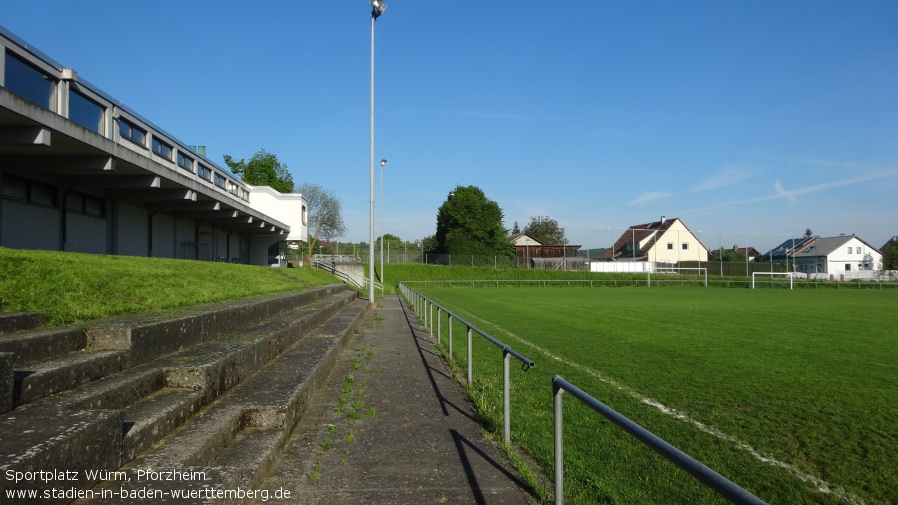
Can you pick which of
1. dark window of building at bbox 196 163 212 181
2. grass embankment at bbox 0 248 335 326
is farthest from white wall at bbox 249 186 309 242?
grass embankment at bbox 0 248 335 326

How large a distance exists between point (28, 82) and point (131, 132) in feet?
25.5

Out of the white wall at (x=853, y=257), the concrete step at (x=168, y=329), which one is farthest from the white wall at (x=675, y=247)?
the concrete step at (x=168, y=329)

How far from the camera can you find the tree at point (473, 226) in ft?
237

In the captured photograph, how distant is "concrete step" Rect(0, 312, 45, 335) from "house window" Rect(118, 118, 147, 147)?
A: 61.1 ft

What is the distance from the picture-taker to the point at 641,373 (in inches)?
342

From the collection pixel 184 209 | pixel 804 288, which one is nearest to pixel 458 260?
pixel 804 288

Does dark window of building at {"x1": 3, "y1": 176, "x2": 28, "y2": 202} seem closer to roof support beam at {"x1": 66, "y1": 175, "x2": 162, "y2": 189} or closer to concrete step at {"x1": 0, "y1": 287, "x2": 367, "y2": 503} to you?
roof support beam at {"x1": 66, "y1": 175, "x2": 162, "y2": 189}

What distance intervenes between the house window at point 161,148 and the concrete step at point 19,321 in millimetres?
22356

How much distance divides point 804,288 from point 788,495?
5209 centimetres

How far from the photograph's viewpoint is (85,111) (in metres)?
17.8

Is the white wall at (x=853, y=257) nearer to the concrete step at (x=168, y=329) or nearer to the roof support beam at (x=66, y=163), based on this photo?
the roof support beam at (x=66, y=163)

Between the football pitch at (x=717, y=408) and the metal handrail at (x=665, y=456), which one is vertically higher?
the metal handrail at (x=665, y=456)

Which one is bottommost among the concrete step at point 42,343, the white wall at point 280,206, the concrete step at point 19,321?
the concrete step at point 42,343

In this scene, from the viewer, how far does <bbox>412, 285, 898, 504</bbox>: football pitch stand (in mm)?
4125
